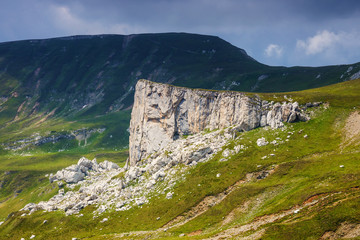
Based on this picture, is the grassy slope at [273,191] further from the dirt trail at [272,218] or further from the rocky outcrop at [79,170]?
the rocky outcrop at [79,170]

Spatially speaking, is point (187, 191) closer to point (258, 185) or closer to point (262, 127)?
point (258, 185)

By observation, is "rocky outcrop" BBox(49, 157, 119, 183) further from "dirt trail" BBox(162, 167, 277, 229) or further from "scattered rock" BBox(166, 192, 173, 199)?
"dirt trail" BBox(162, 167, 277, 229)

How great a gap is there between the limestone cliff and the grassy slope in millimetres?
6747

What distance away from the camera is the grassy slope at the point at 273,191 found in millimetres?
42875

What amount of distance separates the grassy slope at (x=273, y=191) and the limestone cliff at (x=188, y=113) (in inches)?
266

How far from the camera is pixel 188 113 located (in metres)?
124

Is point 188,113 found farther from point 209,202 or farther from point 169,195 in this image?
point 209,202

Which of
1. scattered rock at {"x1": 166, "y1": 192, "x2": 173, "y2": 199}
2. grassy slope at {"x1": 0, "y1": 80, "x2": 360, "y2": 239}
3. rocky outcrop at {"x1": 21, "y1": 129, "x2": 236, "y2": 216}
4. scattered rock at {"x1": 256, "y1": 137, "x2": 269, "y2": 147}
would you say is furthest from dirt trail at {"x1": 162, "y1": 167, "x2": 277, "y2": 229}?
scattered rock at {"x1": 256, "y1": 137, "x2": 269, "y2": 147}

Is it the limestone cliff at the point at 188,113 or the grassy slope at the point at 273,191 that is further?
the limestone cliff at the point at 188,113

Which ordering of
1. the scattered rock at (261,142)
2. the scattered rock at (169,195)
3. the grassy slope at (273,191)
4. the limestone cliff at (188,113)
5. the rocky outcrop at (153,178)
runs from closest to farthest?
the grassy slope at (273,191)
the scattered rock at (169,195)
the scattered rock at (261,142)
the rocky outcrop at (153,178)
the limestone cliff at (188,113)

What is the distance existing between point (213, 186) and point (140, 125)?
6882cm

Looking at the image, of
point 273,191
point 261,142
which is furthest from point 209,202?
point 261,142

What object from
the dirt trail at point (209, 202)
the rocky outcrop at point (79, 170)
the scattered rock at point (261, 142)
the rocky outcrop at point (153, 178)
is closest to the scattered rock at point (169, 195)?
the rocky outcrop at point (153, 178)

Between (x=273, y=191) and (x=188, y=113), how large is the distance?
66.0 m
